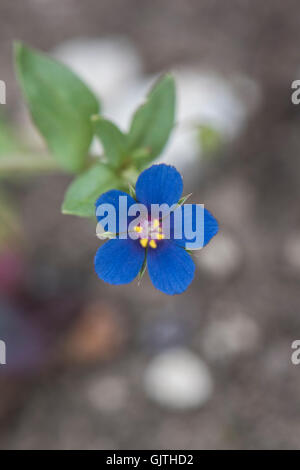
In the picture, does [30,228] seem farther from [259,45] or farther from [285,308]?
[259,45]

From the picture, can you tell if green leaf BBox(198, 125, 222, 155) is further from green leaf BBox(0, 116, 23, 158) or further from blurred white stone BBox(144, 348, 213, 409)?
blurred white stone BBox(144, 348, 213, 409)

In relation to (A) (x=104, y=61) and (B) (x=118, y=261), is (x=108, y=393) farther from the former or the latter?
(A) (x=104, y=61)

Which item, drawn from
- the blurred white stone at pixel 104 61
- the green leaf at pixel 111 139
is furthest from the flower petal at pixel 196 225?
the blurred white stone at pixel 104 61

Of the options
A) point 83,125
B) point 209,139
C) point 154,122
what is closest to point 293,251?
point 209,139

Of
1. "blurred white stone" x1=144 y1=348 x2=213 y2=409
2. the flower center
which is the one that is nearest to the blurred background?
"blurred white stone" x1=144 y1=348 x2=213 y2=409

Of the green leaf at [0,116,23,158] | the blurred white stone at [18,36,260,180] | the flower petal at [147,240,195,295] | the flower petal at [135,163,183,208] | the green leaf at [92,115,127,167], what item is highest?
the blurred white stone at [18,36,260,180]

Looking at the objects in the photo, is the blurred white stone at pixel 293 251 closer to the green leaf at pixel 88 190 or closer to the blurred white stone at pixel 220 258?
the blurred white stone at pixel 220 258
